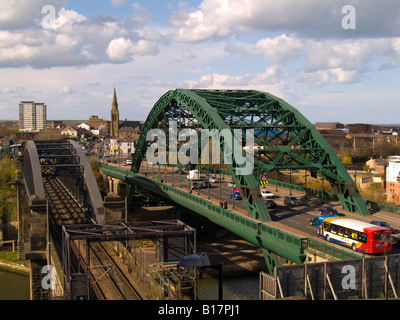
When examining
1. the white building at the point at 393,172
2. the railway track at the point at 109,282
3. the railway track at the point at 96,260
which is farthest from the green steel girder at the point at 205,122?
the white building at the point at 393,172

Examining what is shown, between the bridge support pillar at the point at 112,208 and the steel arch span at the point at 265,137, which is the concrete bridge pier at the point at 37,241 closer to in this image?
the bridge support pillar at the point at 112,208

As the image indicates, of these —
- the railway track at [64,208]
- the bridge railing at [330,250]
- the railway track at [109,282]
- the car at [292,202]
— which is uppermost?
the car at [292,202]

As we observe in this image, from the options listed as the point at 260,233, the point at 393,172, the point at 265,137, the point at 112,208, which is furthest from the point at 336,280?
the point at 393,172

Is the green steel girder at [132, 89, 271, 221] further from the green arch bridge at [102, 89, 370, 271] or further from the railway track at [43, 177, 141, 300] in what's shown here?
the railway track at [43, 177, 141, 300]

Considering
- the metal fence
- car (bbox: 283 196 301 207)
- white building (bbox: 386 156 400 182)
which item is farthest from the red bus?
white building (bbox: 386 156 400 182)

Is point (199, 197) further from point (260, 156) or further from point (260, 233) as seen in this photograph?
point (260, 233)
